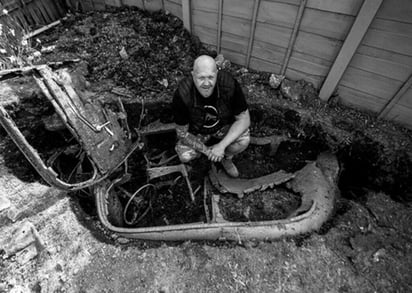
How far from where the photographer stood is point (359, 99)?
2547mm

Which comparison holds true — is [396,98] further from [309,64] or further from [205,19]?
[205,19]

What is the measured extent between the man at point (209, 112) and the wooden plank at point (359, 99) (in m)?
1.21

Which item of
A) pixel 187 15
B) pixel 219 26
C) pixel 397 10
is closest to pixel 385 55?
pixel 397 10

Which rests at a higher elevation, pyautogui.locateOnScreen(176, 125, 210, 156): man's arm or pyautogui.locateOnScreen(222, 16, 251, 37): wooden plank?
pyautogui.locateOnScreen(222, 16, 251, 37): wooden plank

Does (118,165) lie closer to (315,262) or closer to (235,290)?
(235,290)

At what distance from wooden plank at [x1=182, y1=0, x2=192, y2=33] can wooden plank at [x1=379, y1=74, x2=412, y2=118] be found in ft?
8.66

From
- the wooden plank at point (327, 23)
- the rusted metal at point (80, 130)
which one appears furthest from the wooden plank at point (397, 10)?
the rusted metal at point (80, 130)

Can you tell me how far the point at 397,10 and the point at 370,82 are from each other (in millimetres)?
667

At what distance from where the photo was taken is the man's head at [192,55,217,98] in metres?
1.94

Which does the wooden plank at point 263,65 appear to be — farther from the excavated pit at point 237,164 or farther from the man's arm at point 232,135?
the man's arm at point 232,135

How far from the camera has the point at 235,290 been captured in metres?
1.67

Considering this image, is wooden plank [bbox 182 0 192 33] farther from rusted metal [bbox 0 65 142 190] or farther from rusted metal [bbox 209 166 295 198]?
rusted metal [bbox 209 166 295 198]

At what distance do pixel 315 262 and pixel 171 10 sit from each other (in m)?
3.73

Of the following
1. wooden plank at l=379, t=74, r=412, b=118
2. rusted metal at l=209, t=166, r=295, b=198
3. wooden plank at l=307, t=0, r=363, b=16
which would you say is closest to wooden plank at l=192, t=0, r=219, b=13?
wooden plank at l=307, t=0, r=363, b=16
